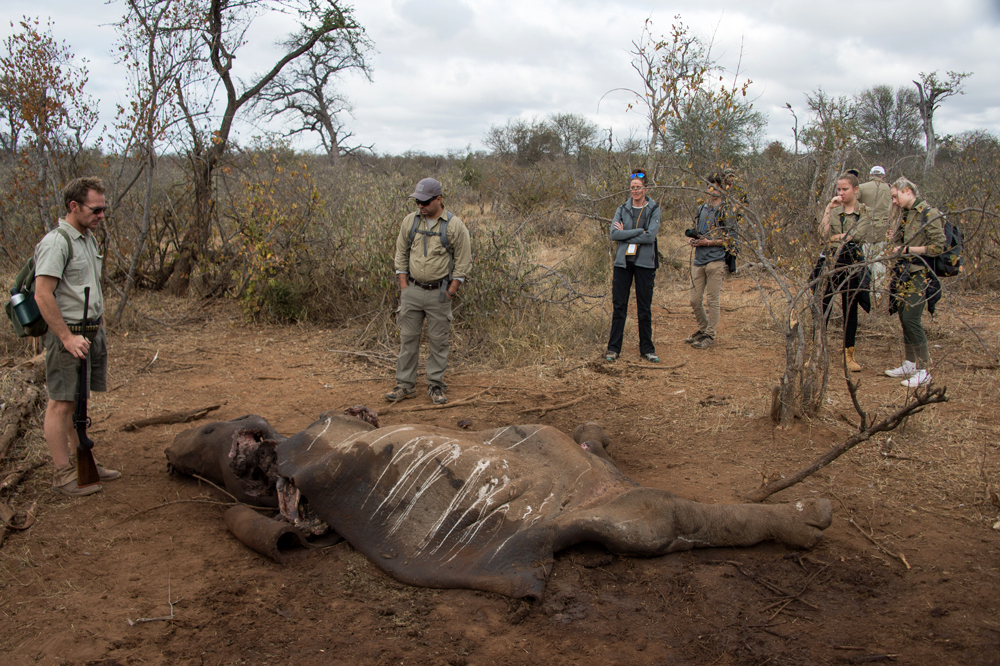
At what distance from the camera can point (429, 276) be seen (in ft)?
18.3

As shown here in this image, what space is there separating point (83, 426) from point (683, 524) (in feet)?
10.9

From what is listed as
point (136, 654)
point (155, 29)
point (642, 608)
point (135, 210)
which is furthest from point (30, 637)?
point (135, 210)

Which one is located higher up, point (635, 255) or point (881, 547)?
point (635, 255)

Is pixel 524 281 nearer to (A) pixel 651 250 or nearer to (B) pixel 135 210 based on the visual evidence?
(A) pixel 651 250

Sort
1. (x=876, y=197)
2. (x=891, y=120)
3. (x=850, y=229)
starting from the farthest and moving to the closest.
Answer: (x=891, y=120) → (x=876, y=197) → (x=850, y=229)

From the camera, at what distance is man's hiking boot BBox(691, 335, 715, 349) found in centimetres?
742

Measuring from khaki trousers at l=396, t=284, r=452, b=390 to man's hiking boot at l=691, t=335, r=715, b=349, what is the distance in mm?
3119

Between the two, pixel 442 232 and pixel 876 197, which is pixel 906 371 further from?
pixel 442 232

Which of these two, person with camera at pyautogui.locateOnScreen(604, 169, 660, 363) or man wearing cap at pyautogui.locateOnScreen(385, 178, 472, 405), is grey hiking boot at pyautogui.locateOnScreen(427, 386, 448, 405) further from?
person with camera at pyautogui.locateOnScreen(604, 169, 660, 363)

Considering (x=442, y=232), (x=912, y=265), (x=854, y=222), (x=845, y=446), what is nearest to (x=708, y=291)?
(x=854, y=222)

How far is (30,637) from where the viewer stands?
8.59 feet

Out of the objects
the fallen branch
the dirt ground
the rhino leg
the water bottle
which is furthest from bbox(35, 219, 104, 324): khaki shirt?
the rhino leg

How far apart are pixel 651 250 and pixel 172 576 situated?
504cm

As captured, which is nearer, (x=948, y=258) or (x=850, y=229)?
(x=948, y=258)
